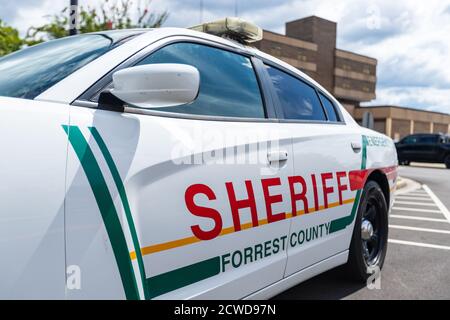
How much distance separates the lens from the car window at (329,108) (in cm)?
325

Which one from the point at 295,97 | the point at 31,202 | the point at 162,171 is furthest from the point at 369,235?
the point at 31,202

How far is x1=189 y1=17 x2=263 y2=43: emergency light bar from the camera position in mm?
2568

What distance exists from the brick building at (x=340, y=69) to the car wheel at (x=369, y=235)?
45.7 m

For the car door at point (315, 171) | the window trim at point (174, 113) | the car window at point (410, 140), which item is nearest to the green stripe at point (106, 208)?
the window trim at point (174, 113)

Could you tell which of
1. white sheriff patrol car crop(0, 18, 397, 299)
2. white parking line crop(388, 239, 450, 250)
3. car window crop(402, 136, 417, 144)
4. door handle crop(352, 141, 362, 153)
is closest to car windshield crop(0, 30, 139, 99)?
white sheriff patrol car crop(0, 18, 397, 299)

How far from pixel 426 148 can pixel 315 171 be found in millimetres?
20602

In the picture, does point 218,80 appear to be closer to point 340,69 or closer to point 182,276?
point 182,276

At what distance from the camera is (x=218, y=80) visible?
2.21 meters

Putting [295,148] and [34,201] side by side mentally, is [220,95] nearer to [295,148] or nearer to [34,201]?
[295,148]

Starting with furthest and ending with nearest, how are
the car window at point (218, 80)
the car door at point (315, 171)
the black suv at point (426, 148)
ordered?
1. the black suv at point (426, 148)
2. the car door at point (315, 171)
3. the car window at point (218, 80)

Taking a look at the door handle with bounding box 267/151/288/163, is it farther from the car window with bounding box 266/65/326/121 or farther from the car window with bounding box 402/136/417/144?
the car window with bounding box 402/136/417/144

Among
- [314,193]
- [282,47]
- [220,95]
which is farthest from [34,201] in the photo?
[282,47]

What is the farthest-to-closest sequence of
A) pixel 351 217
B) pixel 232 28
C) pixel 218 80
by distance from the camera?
pixel 351 217
pixel 232 28
pixel 218 80

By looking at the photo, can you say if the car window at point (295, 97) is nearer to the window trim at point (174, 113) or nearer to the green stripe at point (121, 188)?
the window trim at point (174, 113)
